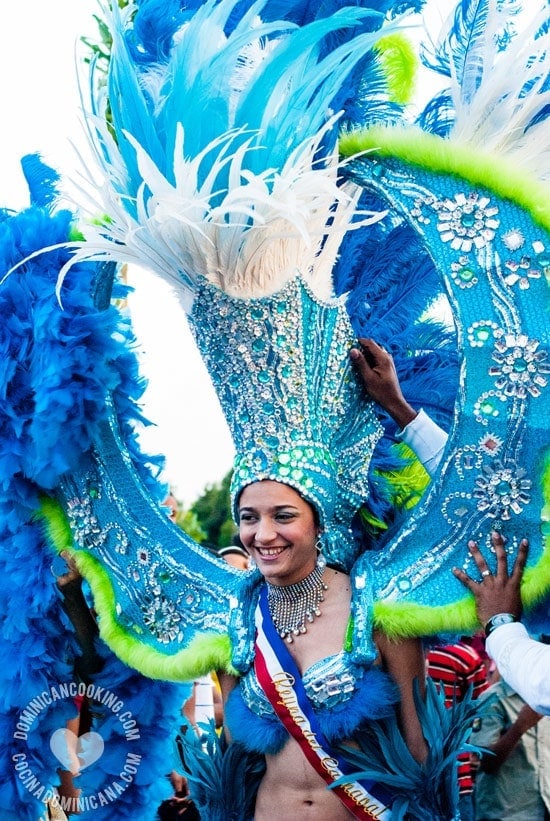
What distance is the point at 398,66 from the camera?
3264 millimetres

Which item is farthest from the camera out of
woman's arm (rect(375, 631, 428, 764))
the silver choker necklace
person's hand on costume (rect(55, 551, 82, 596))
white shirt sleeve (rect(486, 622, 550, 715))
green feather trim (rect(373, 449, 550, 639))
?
person's hand on costume (rect(55, 551, 82, 596))

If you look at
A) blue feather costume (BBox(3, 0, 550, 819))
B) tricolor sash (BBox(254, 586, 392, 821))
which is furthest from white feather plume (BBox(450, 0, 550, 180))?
tricolor sash (BBox(254, 586, 392, 821))

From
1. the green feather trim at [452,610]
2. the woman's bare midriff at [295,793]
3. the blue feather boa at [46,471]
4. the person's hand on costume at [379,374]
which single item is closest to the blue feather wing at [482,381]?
the green feather trim at [452,610]

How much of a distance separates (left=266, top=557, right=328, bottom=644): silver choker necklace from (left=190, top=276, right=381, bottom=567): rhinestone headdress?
3.2 inches

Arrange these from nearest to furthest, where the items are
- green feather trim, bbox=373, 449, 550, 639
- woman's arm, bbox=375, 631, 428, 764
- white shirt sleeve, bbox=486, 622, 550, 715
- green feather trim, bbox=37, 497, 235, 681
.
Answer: white shirt sleeve, bbox=486, 622, 550, 715
green feather trim, bbox=373, 449, 550, 639
woman's arm, bbox=375, 631, 428, 764
green feather trim, bbox=37, 497, 235, 681

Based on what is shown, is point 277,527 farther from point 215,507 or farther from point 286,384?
point 215,507

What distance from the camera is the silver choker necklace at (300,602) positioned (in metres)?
3.15

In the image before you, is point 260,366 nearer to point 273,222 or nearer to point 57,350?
point 273,222

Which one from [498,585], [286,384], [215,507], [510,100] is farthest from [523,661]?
[215,507]

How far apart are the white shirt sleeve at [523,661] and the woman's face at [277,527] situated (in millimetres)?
576

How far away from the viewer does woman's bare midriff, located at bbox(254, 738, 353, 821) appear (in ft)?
10.1

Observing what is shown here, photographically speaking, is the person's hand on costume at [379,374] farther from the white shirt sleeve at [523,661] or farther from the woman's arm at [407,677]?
the white shirt sleeve at [523,661]

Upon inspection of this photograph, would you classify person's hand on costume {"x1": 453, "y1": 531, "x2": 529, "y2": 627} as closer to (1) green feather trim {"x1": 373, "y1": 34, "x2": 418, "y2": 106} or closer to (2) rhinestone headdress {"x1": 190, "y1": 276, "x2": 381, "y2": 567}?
(2) rhinestone headdress {"x1": 190, "y1": 276, "x2": 381, "y2": 567}

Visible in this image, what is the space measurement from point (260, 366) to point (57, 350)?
0.71 m
